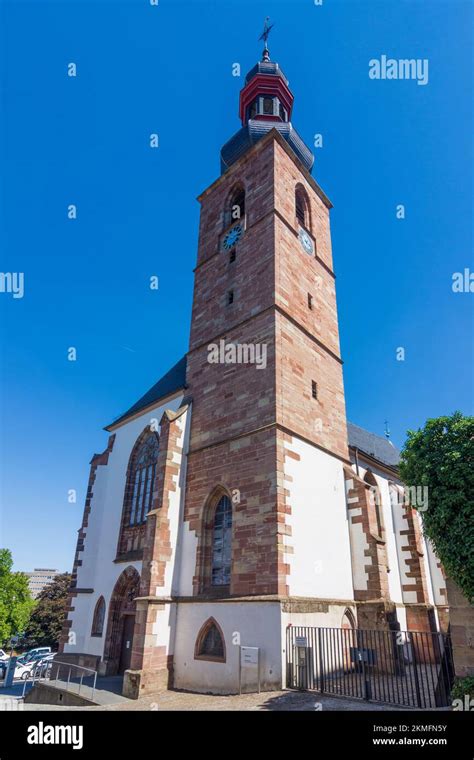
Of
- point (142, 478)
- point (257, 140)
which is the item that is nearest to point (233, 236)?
point (257, 140)

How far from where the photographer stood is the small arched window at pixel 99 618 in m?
15.2

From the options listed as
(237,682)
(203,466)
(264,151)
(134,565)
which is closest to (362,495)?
(203,466)

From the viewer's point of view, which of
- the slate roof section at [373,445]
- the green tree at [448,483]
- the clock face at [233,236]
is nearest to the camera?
the green tree at [448,483]

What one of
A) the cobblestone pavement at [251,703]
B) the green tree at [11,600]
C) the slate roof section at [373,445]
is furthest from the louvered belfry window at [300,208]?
the green tree at [11,600]

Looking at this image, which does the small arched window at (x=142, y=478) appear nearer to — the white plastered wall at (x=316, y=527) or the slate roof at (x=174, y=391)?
the slate roof at (x=174, y=391)

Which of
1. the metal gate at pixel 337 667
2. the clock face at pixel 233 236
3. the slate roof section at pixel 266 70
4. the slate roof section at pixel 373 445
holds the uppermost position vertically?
the slate roof section at pixel 266 70

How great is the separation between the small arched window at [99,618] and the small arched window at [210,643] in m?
5.78

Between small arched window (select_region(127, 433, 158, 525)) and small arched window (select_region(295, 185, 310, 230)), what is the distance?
10396 mm

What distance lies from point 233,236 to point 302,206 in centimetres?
372

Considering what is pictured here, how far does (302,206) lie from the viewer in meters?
18.8

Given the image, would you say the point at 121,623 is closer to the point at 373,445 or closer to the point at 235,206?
the point at 373,445

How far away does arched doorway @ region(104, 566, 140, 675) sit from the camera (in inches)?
557

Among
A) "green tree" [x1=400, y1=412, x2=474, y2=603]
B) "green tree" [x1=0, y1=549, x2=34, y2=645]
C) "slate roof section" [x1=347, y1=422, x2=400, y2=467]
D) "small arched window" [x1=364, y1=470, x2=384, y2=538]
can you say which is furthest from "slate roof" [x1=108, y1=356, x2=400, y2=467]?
"green tree" [x1=0, y1=549, x2=34, y2=645]

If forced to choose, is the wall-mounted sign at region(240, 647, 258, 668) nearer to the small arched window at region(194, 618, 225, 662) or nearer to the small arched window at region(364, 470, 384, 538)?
the small arched window at region(194, 618, 225, 662)
